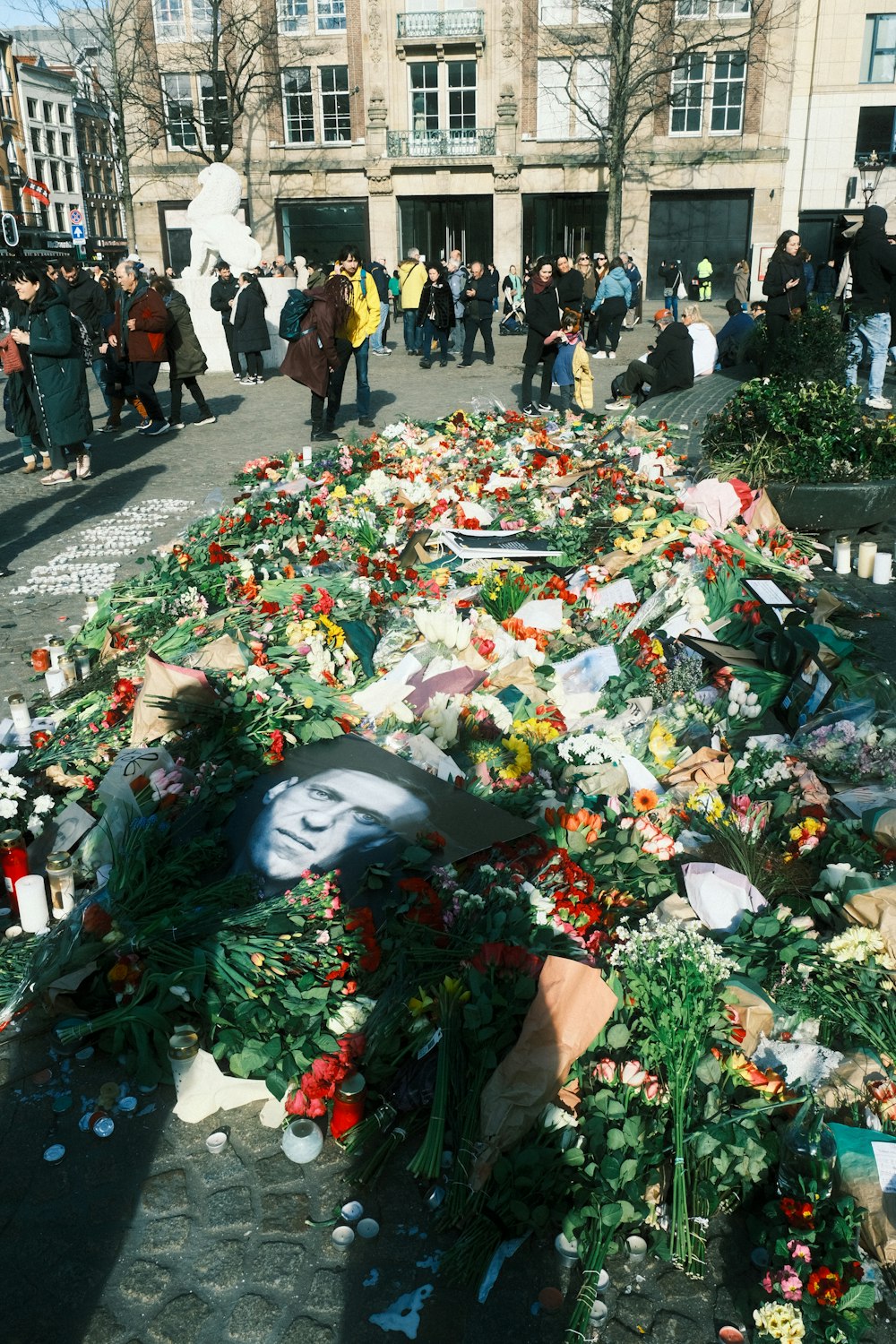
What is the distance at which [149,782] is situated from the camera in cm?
419

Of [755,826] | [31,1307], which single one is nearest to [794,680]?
[755,826]

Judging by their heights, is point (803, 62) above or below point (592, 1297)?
above

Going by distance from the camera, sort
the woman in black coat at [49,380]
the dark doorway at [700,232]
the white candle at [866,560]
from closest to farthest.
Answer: the white candle at [866,560] → the woman in black coat at [49,380] → the dark doorway at [700,232]

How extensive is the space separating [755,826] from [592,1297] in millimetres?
1951

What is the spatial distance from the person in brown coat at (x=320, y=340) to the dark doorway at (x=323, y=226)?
28.0 meters

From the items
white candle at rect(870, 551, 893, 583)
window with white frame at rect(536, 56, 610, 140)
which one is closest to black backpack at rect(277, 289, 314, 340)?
white candle at rect(870, 551, 893, 583)

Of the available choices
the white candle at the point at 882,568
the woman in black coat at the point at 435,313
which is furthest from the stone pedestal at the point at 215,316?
the white candle at the point at 882,568

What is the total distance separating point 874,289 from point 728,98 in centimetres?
2765

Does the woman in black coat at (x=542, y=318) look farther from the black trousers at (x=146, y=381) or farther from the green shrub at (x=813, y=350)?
the black trousers at (x=146, y=381)

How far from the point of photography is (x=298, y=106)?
37.3 metres

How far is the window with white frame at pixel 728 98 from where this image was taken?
34750 mm

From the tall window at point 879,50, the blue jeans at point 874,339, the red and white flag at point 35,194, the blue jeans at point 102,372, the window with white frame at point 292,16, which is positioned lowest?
the blue jeans at point 102,372

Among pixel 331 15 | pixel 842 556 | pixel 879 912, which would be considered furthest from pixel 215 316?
pixel 331 15

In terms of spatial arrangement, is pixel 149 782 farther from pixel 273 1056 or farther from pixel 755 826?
pixel 755 826
